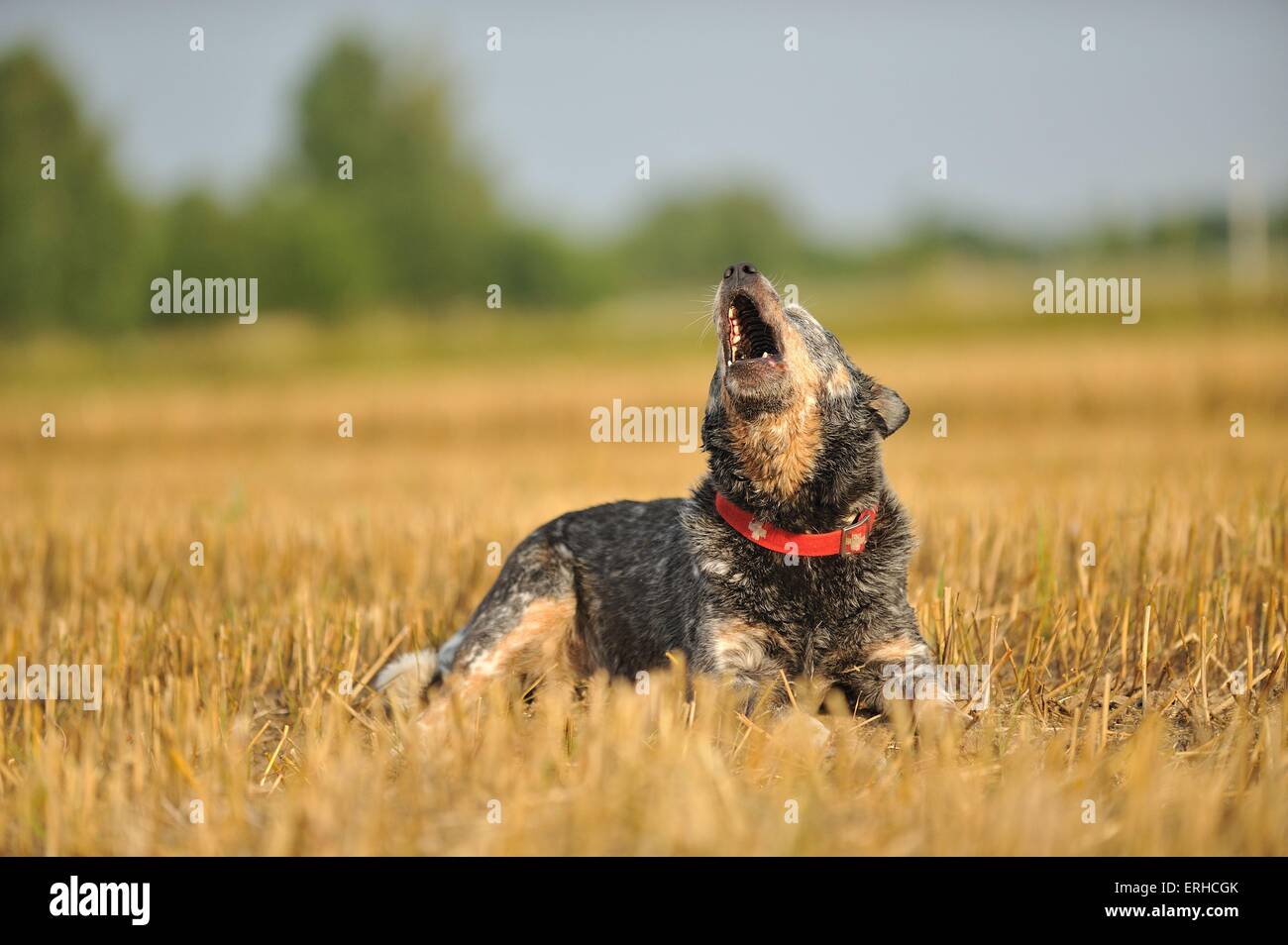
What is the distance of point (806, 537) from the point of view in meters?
4.38

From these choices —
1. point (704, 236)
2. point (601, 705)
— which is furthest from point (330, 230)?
point (704, 236)

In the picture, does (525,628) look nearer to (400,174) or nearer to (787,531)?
(787,531)

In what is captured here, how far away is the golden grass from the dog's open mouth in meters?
1.38

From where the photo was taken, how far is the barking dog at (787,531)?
14.3ft

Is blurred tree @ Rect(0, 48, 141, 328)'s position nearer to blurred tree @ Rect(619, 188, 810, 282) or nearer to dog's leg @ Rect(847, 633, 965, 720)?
dog's leg @ Rect(847, 633, 965, 720)

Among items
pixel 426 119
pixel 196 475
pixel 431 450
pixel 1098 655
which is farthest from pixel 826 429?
pixel 426 119

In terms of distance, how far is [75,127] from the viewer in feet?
112

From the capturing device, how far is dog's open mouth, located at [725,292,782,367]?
14.8ft

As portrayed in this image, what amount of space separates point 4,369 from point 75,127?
1111 centimetres

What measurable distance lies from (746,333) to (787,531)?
88 cm

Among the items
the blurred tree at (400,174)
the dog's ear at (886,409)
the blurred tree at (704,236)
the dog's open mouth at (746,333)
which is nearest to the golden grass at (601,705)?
the dog's ear at (886,409)

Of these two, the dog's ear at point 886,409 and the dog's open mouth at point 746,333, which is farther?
the dog's ear at point 886,409

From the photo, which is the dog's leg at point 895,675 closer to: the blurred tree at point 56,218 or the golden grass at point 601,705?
the golden grass at point 601,705

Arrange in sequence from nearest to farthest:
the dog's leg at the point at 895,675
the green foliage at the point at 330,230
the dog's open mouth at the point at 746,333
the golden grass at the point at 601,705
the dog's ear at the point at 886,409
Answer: the golden grass at the point at 601,705 < the dog's leg at the point at 895,675 < the dog's open mouth at the point at 746,333 < the dog's ear at the point at 886,409 < the green foliage at the point at 330,230
